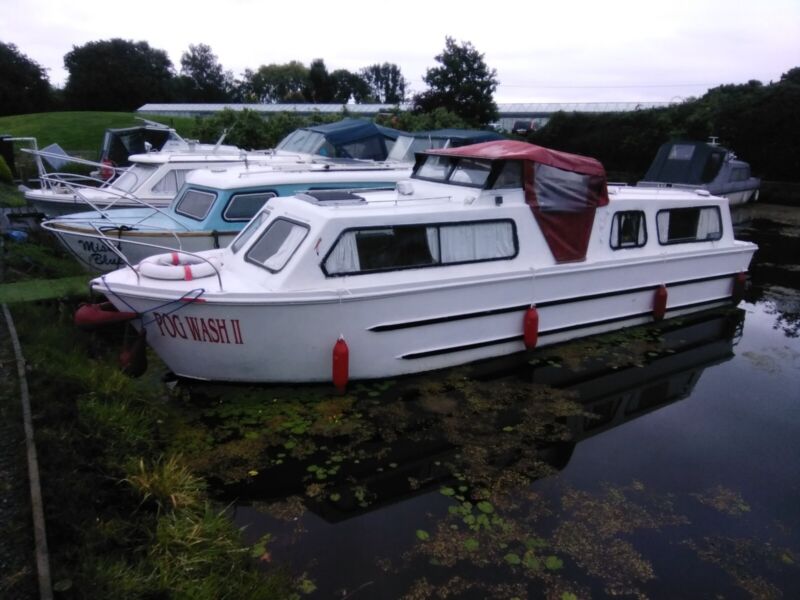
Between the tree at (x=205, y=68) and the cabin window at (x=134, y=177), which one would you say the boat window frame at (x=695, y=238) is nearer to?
the cabin window at (x=134, y=177)

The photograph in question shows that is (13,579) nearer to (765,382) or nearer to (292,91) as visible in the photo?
(765,382)

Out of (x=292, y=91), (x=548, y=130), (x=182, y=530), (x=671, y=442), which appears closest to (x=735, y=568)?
(x=671, y=442)

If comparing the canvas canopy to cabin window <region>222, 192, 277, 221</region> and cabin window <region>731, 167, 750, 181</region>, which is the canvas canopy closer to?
cabin window <region>222, 192, 277, 221</region>

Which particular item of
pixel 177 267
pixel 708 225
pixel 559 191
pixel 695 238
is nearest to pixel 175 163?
pixel 177 267

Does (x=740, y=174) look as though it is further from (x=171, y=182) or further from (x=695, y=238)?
(x=171, y=182)

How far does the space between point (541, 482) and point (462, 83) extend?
3027cm

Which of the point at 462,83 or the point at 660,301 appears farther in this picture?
the point at 462,83

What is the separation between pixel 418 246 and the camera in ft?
24.1

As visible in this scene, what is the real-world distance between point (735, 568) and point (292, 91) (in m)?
90.8

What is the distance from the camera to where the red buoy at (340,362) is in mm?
6758

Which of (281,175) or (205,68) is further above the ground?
(205,68)

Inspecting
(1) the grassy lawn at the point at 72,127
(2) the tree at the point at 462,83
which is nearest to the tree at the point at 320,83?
(1) the grassy lawn at the point at 72,127

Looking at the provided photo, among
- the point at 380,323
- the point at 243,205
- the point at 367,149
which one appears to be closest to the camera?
the point at 380,323

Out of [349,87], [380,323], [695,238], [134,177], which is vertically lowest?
[380,323]
